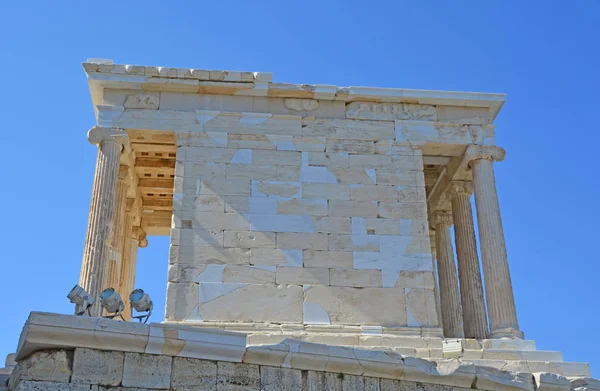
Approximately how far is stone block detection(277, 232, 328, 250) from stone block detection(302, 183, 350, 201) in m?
1.03

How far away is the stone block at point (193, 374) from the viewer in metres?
9.62

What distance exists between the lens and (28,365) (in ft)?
30.2

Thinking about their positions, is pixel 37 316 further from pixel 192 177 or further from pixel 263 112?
pixel 263 112

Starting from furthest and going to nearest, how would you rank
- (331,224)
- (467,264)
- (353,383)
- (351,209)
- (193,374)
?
(467,264)
(351,209)
(331,224)
(353,383)
(193,374)

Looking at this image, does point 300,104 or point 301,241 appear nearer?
point 301,241

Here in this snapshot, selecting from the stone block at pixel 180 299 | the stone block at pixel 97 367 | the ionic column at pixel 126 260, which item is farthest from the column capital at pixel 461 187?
the stone block at pixel 97 367

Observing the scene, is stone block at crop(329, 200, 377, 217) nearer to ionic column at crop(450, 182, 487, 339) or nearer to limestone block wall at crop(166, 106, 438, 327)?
limestone block wall at crop(166, 106, 438, 327)

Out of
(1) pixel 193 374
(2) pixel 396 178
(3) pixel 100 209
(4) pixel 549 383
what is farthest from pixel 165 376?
(2) pixel 396 178

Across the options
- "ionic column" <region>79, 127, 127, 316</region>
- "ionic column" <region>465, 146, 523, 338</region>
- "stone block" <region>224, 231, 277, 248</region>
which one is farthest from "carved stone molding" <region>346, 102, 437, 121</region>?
"ionic column" <region>79, 127, 127, 316</region>

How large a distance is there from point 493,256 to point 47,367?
12.2 m

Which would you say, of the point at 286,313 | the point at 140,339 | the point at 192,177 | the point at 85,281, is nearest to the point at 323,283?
the point at 286,313

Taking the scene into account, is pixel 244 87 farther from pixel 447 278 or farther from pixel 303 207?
pixel 447 278

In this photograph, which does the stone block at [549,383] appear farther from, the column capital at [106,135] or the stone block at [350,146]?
the column capital at [106,135]

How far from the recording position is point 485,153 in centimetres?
1978
